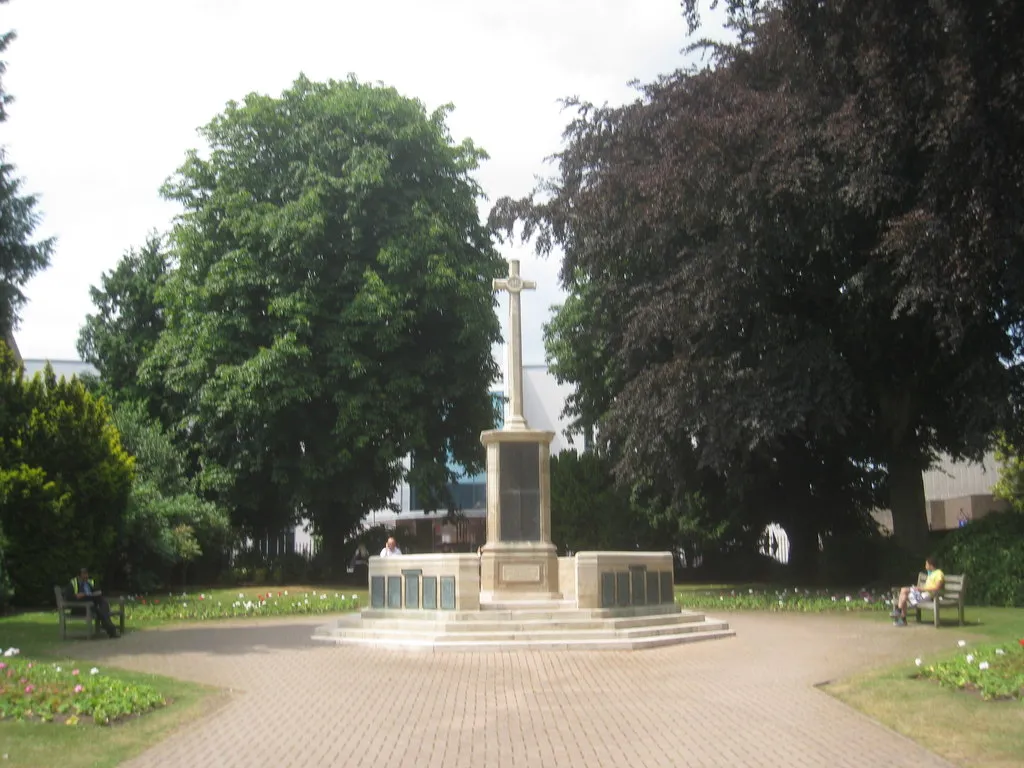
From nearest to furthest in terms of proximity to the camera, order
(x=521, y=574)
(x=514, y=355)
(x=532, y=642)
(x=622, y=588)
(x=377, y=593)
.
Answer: (x=532, y=642)
(x=622, y=588)
(x=377, y=593)
(x=521, y=574)
(x=514, y=355)

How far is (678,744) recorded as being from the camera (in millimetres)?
9609

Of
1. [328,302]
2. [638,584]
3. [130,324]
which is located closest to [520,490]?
[638,584]

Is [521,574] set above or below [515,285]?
below

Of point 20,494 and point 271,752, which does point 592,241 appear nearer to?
point 20,494

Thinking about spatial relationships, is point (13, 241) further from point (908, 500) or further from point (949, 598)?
point (908, 500)

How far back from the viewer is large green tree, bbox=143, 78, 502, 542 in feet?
113

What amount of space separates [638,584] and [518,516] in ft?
9.69

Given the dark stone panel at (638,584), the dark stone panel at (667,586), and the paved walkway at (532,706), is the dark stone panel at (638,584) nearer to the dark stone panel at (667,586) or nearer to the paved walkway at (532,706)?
the dark stone panel at (667,586)

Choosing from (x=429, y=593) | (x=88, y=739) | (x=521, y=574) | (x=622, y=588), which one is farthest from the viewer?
(x=521, y=574)

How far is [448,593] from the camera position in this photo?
18.8 metres

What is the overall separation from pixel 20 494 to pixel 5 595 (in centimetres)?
286

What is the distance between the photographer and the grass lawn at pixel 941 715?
29.6ft

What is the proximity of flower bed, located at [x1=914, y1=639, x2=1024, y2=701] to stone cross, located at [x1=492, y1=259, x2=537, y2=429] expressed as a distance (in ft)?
32.5

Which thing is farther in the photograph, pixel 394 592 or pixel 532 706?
pixel 394 592
